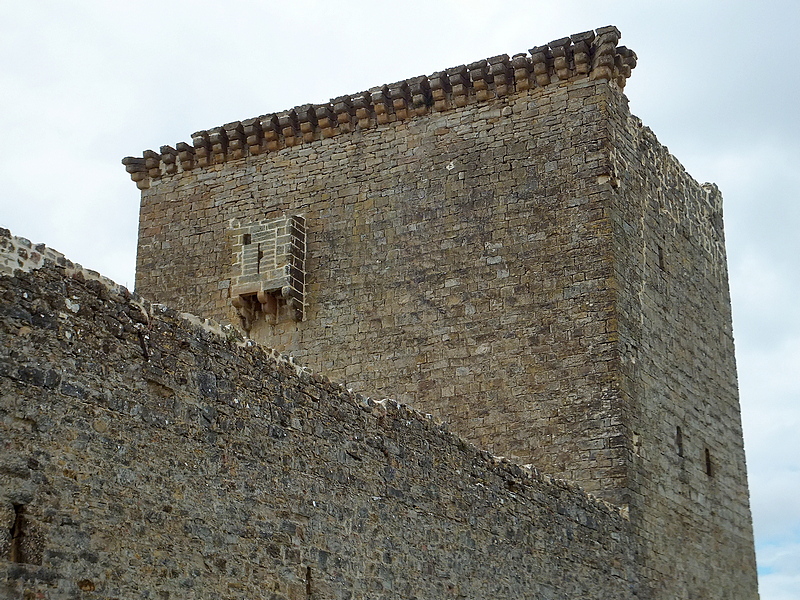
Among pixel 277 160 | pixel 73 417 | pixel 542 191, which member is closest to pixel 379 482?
pixel 73 417

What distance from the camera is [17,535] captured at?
6008 millimetres

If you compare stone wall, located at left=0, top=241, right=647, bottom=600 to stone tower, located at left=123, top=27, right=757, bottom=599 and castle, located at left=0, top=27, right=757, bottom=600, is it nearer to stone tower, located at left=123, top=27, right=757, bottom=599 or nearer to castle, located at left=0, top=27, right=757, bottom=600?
castle, located at left=0, top=27, right=757, bottom=600

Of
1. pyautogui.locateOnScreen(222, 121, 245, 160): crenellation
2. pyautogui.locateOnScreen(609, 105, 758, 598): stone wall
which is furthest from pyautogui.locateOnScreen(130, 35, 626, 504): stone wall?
pyautogui.locateOnScreen(609, 105, 758, 598): stone wall

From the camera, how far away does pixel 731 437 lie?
15.2 m

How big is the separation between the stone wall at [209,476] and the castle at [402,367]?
2 centimetres

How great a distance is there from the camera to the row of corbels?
13703mm

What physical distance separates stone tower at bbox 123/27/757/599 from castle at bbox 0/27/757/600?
0.11 feet

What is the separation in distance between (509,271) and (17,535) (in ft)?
26.6

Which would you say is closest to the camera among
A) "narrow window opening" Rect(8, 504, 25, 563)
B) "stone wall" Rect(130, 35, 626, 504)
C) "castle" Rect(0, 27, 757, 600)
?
"narrow window opening" Rect(8, 504, 25, 563)

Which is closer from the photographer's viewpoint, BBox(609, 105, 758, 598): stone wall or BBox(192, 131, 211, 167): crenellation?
BBox(609, 105, 758, 598): stone wall

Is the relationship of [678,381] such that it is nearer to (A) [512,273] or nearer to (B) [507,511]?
(A) [512,273]

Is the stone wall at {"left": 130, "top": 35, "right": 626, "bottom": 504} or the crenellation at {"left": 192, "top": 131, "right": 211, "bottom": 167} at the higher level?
the crenellation at {"left": 192, "top": 131, "right": 211, "bottom": 167}

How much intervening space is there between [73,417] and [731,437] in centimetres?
1051

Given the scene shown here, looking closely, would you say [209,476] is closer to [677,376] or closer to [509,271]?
[509,271]
